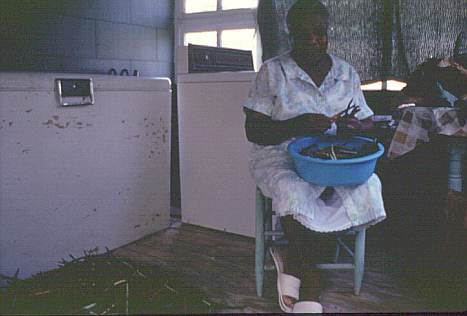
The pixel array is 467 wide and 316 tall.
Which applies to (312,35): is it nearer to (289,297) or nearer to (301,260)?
(301,260)

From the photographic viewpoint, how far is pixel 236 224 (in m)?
2.85

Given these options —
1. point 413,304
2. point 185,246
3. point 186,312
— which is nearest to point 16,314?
point 186,312

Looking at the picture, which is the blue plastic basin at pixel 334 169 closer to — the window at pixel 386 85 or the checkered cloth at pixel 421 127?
the checkered cloth at pixel 421 127

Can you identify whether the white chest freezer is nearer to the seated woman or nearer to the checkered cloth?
the seated woman

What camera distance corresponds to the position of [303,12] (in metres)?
1.94

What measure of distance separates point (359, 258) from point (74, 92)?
4.70 ft

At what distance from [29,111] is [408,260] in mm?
1869

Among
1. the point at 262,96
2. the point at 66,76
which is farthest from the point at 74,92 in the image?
the point at 262,96

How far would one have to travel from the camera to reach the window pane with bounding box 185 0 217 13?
3.49 m

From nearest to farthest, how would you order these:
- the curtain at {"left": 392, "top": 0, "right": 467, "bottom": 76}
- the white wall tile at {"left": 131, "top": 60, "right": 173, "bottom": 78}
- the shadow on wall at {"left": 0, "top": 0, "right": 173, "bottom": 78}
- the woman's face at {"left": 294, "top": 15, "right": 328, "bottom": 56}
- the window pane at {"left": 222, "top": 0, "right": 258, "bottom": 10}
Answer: the woman's face at {"left": 294, "top": 15, "right": 328, "bottom": 56} → the curtain at {"left": 392, "top": 0, "right": 467, "bottom": 76} → the shadow on wall at {"left": 0, "top": 0, "right": 173, "bottom": 78} → the window pane at {"left": 222, "top": 0, "right": 258, "bottom": 10} → the white wall tile at {"left": 131, "top": 60, "right": 173, "bottom": 78}

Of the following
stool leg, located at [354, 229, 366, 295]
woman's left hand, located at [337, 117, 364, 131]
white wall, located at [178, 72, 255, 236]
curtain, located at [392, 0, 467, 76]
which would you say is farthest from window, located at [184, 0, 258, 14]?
stool leg, located at [354, 229, 366, 295]

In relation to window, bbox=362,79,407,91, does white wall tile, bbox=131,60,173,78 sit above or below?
above

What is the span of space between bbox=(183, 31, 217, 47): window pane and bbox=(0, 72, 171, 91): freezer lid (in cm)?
86

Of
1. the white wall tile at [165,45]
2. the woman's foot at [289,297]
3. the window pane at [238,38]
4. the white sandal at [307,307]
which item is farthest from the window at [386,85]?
the white wall tile at [165,45]
